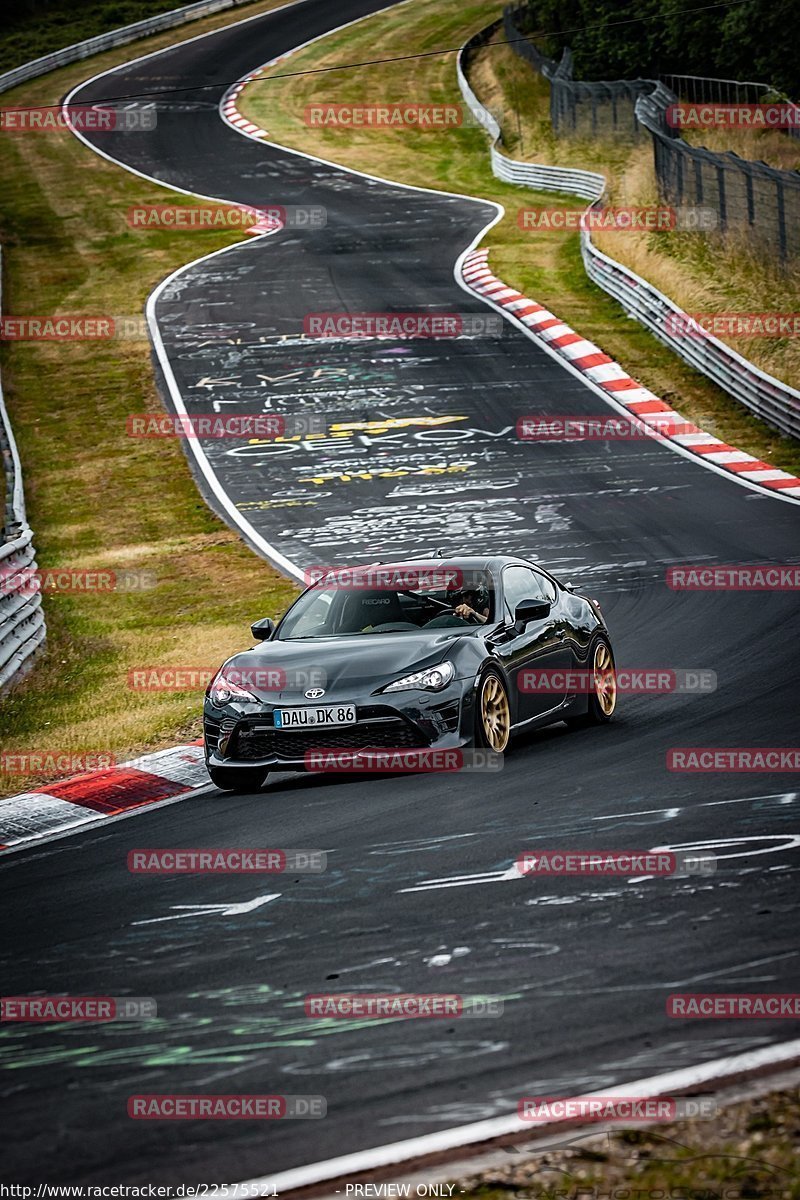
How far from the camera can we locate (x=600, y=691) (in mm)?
12266

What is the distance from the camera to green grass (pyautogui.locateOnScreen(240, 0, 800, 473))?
27734 mm

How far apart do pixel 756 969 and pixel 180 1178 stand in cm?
224

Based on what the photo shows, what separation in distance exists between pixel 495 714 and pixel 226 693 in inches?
68.5

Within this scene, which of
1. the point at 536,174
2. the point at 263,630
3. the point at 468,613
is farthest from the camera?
the point at 536,174

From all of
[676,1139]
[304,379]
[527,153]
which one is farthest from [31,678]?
[527,153]

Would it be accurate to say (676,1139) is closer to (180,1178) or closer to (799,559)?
(180,1178)

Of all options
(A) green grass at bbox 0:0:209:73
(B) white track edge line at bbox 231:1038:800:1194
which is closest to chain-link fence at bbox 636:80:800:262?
(B) white track edge line at bbox 231:1038:800:1194

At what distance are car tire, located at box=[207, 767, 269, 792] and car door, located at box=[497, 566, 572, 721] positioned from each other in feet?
5.82

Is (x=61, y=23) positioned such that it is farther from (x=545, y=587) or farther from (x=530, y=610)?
(x=530, y=610)

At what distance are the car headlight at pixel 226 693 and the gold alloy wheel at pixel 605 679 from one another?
9.21 ft

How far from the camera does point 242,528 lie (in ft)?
73.5

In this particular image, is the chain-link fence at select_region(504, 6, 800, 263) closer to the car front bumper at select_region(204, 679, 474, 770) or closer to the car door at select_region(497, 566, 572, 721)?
the car door at select_region(497, 566, 572, 721)

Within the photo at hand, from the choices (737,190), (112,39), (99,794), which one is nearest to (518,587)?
(99,794)

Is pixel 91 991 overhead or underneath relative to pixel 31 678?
overhead
